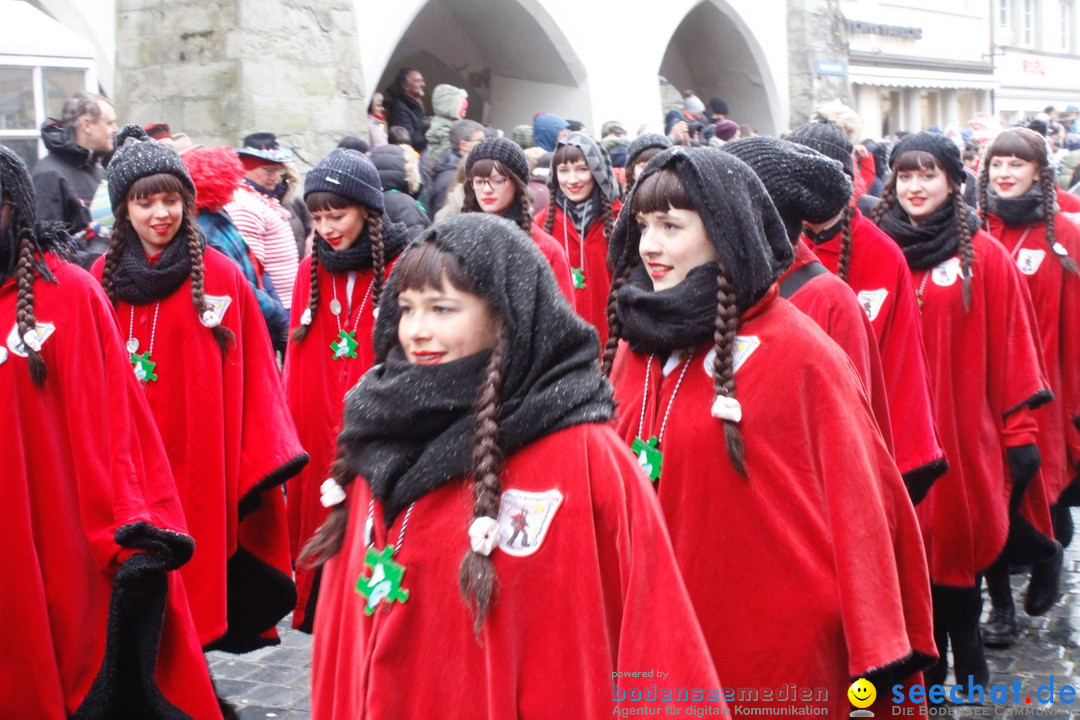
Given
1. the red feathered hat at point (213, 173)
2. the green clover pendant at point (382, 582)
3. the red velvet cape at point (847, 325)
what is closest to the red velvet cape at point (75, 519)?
the green clover pendant at point (382, 582)

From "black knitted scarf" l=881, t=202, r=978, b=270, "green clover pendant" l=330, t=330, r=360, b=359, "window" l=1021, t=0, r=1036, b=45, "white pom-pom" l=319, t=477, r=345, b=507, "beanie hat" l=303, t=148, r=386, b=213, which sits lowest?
"white pom-pom" l=319, t=477, r=345, b=507

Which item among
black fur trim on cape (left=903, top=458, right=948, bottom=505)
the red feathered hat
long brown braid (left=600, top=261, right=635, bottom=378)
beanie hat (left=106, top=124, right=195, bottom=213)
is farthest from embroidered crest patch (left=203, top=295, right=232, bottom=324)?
black fur trim on cape (left=903, top=458, right=948, bottom=505)

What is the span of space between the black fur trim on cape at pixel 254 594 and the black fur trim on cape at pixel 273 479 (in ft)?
0.95

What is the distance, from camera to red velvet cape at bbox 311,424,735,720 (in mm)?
2516

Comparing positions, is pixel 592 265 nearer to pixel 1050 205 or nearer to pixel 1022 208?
pixel 1022 208

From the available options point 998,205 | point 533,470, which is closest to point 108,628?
point 533,470

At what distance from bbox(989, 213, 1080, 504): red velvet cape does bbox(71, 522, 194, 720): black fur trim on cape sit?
4.03 m

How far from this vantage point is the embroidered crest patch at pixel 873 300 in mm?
4762

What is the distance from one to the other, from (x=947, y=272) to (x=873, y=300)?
827 mm

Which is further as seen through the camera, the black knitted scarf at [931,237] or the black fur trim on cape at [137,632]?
the black knitted scarf at [931,237]

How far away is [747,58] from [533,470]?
62.7 feet

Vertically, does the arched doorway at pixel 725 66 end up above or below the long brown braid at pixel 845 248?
above

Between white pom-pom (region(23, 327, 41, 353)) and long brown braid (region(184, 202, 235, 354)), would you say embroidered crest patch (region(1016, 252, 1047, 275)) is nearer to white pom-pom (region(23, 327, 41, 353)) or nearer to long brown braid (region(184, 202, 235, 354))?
long brown braid (region(184, 202, 235, 354))

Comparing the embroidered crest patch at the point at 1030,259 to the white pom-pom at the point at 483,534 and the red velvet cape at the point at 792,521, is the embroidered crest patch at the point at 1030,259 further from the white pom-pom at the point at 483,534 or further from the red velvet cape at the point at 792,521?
the white pom-pom at the point at 483,534
